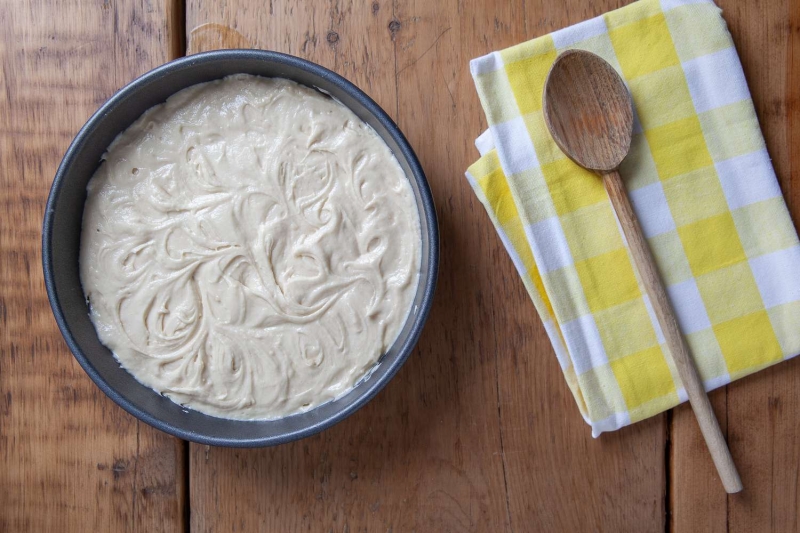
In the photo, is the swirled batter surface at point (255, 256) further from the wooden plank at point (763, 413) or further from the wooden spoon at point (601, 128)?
the wooden plank at point (763, 413)

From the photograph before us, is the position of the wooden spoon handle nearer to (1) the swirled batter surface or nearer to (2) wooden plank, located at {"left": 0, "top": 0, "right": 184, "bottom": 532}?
(1) the swirled batter surface

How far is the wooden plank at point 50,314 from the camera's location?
3.65 feet

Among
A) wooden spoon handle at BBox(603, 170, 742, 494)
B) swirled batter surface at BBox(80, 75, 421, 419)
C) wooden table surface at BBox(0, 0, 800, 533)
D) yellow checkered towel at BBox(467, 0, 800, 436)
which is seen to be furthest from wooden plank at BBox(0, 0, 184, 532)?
wooden spoon handle at BBox(603, 170, 742, 494)

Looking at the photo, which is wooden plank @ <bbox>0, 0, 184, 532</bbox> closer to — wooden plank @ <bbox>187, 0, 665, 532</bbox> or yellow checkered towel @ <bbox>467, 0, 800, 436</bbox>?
wooden plank @ <bbox>187, 0, 665, 532</bbox>

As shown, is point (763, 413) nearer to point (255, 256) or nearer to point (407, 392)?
point (407, 392)

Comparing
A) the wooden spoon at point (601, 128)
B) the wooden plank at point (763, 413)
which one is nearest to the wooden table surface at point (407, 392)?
the wooden plank at point (763, 413)

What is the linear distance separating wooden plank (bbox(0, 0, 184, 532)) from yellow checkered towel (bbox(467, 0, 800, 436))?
0.71m

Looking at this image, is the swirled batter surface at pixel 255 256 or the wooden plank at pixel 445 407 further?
the wooden plank at pixel 445 407

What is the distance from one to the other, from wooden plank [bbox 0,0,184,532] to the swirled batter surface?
0.55ft

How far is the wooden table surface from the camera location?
1107mm

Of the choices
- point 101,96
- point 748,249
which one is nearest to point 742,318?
point 748,249

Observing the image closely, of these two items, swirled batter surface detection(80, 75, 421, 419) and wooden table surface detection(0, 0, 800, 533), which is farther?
wooden table surface detection(0, 0, 800, 533)

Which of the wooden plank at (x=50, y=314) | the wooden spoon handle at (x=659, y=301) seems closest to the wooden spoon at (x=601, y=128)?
the wooden spoon handle at (x=659, y=301)

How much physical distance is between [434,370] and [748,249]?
62cm
